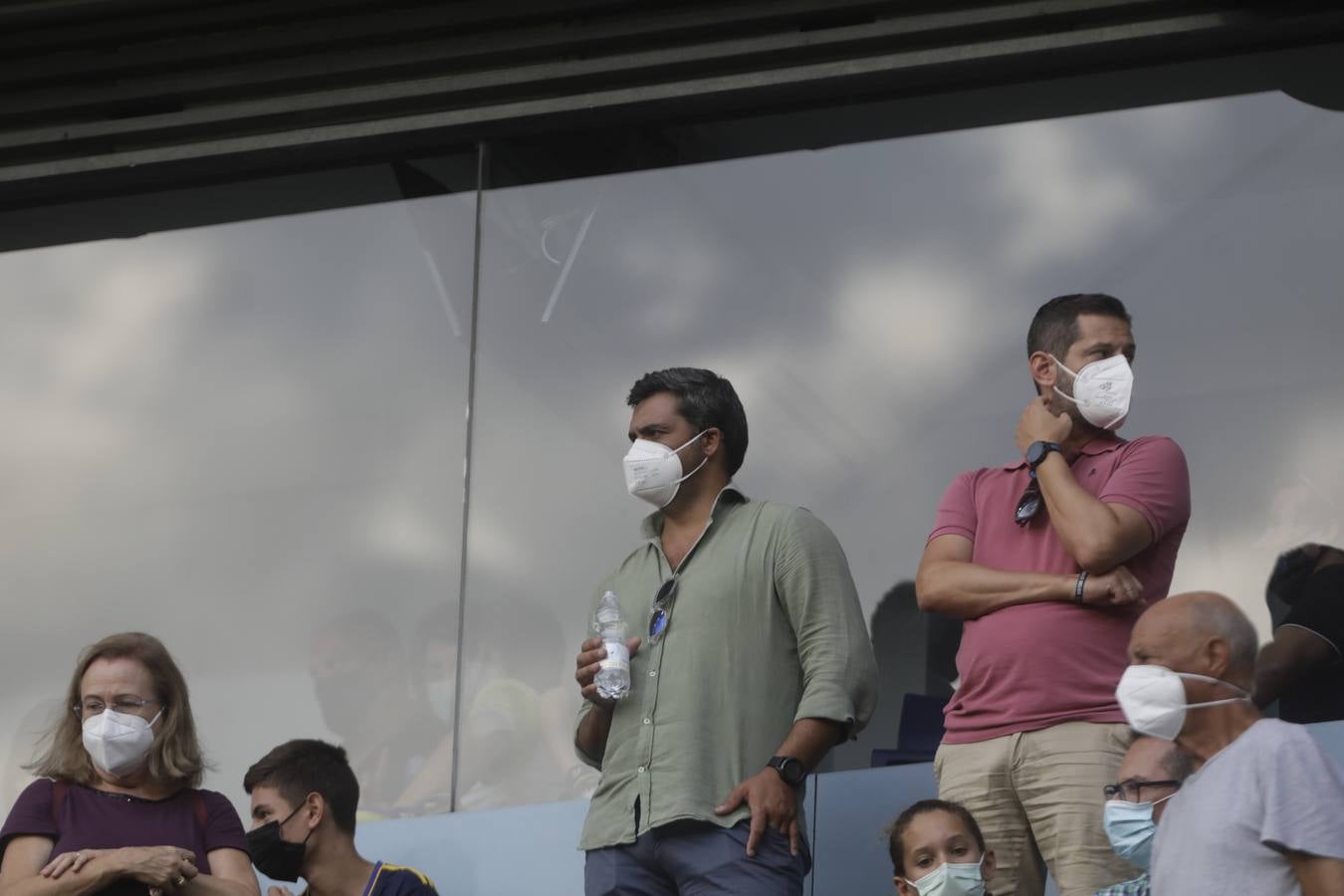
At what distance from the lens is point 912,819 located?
4.26m

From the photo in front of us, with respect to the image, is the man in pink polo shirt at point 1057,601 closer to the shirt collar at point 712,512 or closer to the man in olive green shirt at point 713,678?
the man in olive green shirt at point 713,678

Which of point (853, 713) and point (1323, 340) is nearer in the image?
point (853, 713)

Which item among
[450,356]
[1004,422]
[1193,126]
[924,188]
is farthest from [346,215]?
[1193,126]

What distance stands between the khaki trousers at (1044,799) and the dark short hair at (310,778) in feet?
5.58

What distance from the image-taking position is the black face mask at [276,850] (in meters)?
5.04

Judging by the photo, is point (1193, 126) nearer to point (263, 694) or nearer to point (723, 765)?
point (723, 765)

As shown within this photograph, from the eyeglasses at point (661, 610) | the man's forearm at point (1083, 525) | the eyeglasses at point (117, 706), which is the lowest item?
the eyeglasses at point (117, 706)

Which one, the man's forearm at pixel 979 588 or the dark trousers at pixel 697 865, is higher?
the man's forearm at pixel 979 588

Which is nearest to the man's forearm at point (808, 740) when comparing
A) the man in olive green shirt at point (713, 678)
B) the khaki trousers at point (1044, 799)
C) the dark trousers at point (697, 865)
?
the man in olive green shirt at point (713, 678)

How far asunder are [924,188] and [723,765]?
2.93 meters

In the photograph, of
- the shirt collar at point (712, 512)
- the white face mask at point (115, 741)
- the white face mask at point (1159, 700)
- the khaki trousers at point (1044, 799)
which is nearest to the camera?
the white face mask at point (1159, 700)

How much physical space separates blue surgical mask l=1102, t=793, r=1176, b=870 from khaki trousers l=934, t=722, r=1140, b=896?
10 centimetres

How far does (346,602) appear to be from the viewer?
6.72 meters

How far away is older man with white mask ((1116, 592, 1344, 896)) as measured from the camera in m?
3.14
